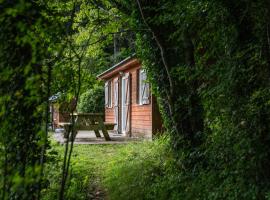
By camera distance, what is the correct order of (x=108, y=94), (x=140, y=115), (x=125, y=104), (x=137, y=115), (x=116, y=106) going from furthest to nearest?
(x=108, y=94), (x=116, y=106), (x=125, y=104), (x=137, y=115), (x=140, y=115)

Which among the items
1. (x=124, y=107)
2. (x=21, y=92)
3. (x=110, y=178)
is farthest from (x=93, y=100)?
(x=21, y=92)

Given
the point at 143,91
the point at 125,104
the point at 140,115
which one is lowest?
the point at 140,115

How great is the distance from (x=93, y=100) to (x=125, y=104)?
792 centimetres

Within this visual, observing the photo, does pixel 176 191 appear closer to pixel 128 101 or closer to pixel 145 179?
pixel 145 179

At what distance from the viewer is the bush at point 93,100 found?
26078 mm

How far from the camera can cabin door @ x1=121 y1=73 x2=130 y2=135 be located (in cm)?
1825

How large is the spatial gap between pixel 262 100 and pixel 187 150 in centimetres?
227

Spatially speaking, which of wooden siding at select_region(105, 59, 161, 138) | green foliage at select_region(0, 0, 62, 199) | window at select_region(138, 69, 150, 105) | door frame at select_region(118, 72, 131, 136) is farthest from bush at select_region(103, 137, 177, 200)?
door frame at select_region(118, 72, 131, 136)

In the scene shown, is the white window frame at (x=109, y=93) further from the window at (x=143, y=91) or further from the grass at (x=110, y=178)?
the grass at (x=110, y=178)

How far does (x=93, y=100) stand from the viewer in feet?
87.0

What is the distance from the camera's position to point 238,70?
4.77 meters

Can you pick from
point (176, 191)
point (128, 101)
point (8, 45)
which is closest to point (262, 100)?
point (176, 191)

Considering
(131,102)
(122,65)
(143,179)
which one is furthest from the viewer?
(131,102)

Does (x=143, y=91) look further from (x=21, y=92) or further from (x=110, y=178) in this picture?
(x=21, y=92)
